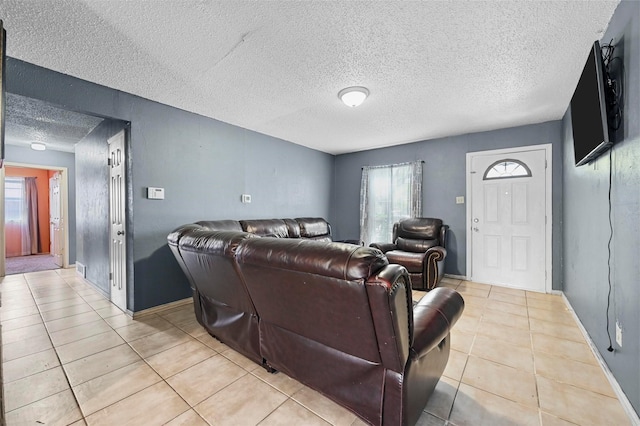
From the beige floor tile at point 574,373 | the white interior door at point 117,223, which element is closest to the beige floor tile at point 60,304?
the white interior door at point 117,223

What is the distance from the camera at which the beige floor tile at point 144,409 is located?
4.85 feet

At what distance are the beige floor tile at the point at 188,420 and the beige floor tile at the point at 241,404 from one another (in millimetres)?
26

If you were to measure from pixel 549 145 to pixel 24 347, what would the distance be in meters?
6.38

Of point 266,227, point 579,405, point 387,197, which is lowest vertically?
point 579,405

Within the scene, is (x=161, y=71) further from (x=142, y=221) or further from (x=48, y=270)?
(x=48, y=270)

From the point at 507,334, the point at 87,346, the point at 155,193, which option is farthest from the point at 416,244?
the point at 87,346

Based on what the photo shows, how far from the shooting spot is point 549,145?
148 inches

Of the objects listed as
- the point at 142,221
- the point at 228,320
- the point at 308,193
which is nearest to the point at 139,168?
the point at 142,221

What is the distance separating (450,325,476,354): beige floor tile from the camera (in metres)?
2.27

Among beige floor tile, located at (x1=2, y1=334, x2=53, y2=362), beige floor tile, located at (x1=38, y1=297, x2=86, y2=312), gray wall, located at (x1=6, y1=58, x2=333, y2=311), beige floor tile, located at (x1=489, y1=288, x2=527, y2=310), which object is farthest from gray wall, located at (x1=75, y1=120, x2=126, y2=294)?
beige floor tile, located at (x1=489, y1=288, x2=527, y2=310)

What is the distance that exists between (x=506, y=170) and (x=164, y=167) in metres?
4.86

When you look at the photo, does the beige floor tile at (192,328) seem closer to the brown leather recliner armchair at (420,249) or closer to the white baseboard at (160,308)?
the white baseboard at (160,308)

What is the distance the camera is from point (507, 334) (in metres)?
2.51

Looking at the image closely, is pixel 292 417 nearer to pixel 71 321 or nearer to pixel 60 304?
pixel 71 321
